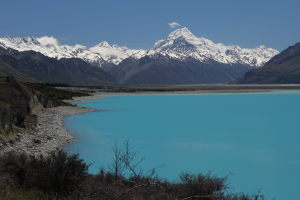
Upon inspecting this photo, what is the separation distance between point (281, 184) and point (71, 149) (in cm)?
1313

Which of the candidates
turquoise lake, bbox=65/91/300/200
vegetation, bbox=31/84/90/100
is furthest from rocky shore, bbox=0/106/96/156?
vegetation, bbox=31/84/90/100

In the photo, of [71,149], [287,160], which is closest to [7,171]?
[71,149]

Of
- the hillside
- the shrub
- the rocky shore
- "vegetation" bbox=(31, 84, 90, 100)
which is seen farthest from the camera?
"vegetation" bbox=(31, 84, 90, 100)

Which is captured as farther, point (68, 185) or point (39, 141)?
point (39, 141)

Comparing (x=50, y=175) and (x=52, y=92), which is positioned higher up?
(x=50, y=175)

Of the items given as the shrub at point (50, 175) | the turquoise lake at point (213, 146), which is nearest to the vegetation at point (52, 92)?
the turquoise lake at point (213, 146)

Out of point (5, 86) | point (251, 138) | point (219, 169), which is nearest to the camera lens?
point (219, 169)

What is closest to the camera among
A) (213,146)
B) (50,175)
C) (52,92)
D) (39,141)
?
(50,175)

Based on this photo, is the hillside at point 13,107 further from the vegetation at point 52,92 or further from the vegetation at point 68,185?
the vegetation at point 52,92

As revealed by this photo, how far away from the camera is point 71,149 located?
26578mm

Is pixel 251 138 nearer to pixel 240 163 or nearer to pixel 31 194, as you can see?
pixel 240 163

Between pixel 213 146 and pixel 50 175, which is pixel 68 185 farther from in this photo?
pixel 213 146

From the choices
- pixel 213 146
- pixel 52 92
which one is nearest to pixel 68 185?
pixel 213 146

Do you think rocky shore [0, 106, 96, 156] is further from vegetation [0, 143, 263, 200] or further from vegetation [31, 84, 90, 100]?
vegetation [31, 84, 90, 100]
